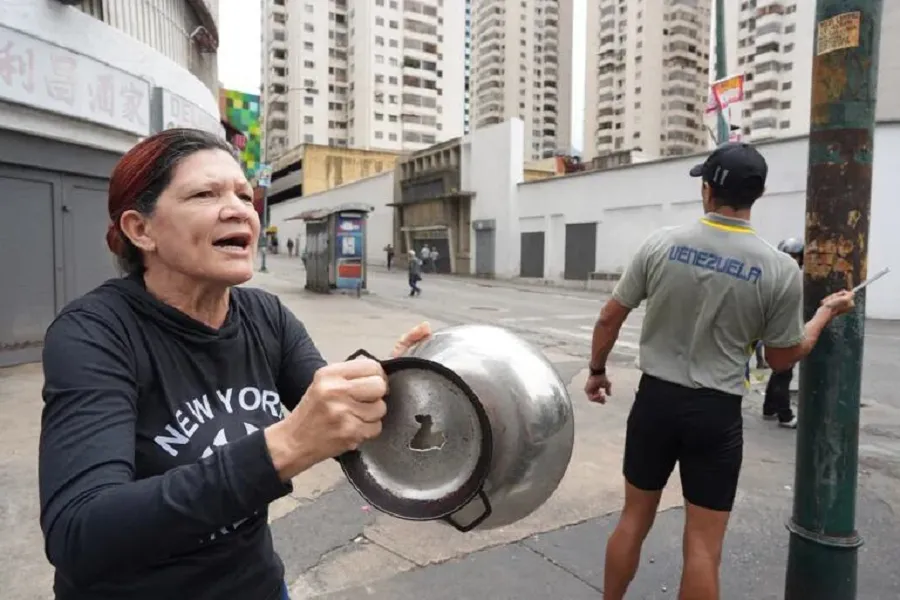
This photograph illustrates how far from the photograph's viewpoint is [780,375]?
245 inches

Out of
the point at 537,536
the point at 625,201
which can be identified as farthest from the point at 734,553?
the point at 625,201

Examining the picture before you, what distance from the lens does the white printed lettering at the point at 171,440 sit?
124 centimetres

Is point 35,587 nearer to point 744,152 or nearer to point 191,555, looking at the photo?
point 191,555

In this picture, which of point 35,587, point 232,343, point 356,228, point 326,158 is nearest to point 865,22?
point 232,343

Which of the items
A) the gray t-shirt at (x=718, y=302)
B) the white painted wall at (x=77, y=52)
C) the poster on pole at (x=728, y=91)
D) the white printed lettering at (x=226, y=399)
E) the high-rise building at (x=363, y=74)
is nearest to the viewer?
the white printed lettering at (x=226, y=399)

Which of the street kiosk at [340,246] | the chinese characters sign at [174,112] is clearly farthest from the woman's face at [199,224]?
the street kiosk at [340,246]

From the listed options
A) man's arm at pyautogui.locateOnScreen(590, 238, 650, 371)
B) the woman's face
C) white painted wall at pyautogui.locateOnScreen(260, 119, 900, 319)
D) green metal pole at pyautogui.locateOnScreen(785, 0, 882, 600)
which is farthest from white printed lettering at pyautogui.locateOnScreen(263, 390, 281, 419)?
white painted wall at pyautogui.locateOnScreen(260, 119, 900, 319)

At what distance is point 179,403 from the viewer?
1.29 meters

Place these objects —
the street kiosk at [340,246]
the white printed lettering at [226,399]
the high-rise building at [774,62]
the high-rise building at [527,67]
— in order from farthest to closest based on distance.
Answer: the high-rise building at [527,67] → the high-rise building at [774,62] → the street kiosk at [340,246] → the white printed lettering at [226,399]

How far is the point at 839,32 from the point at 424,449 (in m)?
2.41

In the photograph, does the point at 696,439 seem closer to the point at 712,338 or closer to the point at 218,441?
the point at 712,338

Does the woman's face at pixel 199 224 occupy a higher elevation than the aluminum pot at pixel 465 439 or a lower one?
higher

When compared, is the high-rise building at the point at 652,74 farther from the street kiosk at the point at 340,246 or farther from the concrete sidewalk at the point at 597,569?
the concrete sidewalk at the point at 597,569

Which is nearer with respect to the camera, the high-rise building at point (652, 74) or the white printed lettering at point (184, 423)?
the white printed lettering at point (184, 423)
